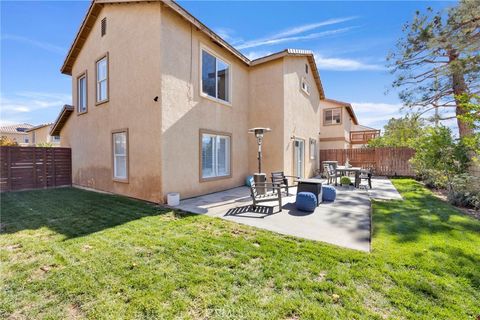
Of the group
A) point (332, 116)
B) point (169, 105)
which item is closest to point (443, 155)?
point (169, 105)

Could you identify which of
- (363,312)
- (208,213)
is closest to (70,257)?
(208,213)

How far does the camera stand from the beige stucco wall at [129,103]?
298 inches

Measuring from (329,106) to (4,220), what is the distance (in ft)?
81.1

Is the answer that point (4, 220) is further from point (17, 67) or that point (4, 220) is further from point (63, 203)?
point (17, 67)

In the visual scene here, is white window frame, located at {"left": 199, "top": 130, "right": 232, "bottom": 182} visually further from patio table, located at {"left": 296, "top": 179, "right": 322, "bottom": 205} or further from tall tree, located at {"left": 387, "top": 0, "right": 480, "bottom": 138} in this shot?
tall tree, located at {"left": 387, "top": 0, "right": 480, "bottom": 138}

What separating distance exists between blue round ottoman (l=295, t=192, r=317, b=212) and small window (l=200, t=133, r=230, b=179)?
166 inches

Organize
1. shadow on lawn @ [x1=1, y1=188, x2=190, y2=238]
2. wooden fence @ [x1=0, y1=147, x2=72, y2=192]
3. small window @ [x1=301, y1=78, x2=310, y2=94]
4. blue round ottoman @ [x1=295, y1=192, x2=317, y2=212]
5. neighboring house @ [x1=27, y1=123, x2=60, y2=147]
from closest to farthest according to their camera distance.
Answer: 1. shadow on lawn @ [x1=1, y1=188, x2=190, y2=238]
2. blue round ottoman @ [x1=295, y1=192, x2=317, y2=212]
3. wooden fence @ [x1=0, y1=147, x2=72, y2=192]
4. small window @ [x1=301, y1=78, x2=310, y2=94]
5. neighboring house @ [x1=27, y1=123, x2=60, y2=147]

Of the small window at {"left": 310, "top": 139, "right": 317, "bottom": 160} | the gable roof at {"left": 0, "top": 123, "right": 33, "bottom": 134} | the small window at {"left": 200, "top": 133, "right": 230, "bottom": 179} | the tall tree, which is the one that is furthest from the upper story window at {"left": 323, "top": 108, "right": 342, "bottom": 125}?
the gable roof at {"left": 0, "top": 123, "right": 33, "bottom": 134}

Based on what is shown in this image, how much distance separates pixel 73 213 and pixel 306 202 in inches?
278

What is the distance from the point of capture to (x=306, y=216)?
20.0 feet

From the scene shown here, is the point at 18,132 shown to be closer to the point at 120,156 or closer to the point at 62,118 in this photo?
the point at 62,118

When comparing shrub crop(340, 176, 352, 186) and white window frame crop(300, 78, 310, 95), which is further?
white window frame crop(300, 78, 310, 95)

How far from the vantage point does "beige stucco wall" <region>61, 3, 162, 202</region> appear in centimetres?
756

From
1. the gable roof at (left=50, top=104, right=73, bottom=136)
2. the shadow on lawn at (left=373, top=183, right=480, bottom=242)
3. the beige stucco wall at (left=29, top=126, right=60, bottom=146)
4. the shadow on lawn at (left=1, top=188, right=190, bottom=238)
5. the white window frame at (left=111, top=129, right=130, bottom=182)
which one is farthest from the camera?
the beige stucco wall at (left=29, top=126, right=60, bottom=146)
